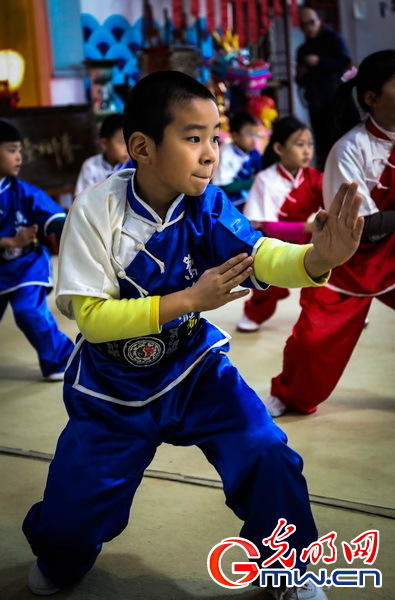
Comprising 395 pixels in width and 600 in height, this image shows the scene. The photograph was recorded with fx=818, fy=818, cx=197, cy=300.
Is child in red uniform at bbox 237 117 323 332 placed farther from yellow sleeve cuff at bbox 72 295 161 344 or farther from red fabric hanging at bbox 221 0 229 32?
red fabric hanging at bbox 221 0 229 32

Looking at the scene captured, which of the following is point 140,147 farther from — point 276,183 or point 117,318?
point 276,183

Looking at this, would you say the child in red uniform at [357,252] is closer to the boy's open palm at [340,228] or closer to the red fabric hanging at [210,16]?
the boy's open palm at [340,228]

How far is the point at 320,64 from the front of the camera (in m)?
7.30

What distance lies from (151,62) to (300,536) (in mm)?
5523

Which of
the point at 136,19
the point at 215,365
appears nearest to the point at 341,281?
the point at 215,365

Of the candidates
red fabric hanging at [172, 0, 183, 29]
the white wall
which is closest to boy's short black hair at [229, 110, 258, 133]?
red fabric hanging at [172, 0, 183, 29]

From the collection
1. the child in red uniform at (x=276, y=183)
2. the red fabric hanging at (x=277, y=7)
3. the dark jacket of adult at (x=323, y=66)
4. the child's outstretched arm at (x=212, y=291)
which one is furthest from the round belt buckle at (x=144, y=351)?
the red fabric hanging at (x=277, y=7)

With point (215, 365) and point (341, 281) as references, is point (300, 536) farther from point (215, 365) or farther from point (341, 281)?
point (341, 281)

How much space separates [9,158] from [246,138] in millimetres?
2011

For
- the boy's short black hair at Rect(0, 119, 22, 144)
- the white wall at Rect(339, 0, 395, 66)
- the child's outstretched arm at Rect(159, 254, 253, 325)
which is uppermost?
the white wall at Rect(339, 0, 395, 66)

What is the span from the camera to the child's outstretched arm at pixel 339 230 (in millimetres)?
1348

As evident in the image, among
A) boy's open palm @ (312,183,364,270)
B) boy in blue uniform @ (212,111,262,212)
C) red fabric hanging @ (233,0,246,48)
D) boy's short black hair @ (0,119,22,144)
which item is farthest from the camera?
red fabric hanging @ (233,0,246,48)

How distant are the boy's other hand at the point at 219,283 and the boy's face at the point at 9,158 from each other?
73.5 inches

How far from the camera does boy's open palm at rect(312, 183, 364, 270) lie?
135 centimetres
